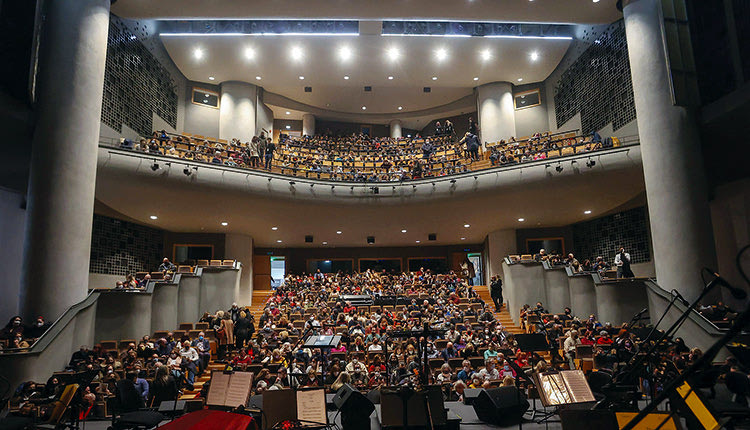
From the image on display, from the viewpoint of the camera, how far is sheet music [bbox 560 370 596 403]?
17.6ft

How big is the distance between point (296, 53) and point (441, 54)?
615 cm

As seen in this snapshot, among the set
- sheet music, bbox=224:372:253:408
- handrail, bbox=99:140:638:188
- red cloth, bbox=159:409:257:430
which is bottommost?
sheet music, bbox=224:372:253:408

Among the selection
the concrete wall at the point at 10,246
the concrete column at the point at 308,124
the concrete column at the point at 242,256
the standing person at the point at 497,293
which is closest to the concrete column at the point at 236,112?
the concrete column at the point at 308,124

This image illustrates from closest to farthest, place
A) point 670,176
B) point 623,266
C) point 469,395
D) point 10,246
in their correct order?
point 469,395, point 670,176, point 623,266, point 10,246

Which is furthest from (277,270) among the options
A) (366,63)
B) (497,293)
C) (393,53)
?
(393,53)

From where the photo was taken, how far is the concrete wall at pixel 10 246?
13.9m

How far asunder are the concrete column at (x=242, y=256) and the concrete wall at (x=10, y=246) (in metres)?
8.13

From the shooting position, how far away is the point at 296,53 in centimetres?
2017

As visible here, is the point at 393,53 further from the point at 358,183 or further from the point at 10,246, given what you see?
the point at 10,246

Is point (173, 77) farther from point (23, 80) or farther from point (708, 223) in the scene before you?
point (708, 223)

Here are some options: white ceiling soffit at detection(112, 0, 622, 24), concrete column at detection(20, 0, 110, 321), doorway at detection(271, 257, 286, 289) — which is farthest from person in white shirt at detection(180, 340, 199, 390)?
doorway at detection(271, 257, 286, 289)

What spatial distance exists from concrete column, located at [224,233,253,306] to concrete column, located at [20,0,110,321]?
9560 mm

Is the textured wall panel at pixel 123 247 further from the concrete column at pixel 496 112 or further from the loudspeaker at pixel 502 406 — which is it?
the concrete column at pixel 496 112

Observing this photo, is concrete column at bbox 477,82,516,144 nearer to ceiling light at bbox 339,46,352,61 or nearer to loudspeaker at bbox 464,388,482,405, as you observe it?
ceiling light at bbox 339,46,352,61
